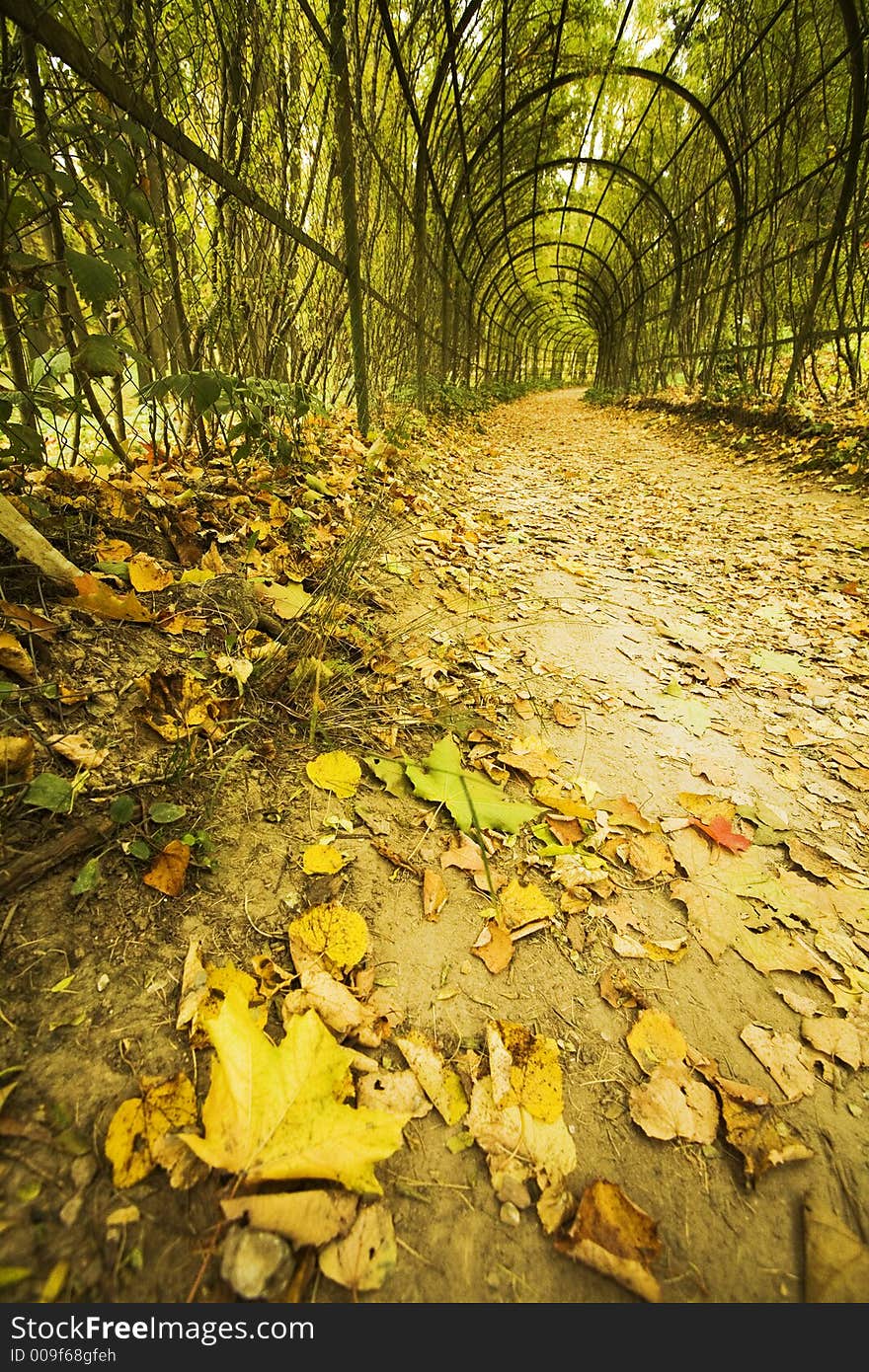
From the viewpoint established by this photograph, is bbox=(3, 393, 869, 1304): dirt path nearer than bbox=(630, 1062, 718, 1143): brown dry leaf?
Yes

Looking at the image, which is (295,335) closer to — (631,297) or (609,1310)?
(609,1310)

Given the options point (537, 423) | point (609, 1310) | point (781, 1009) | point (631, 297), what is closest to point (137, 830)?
point (609, 1310)

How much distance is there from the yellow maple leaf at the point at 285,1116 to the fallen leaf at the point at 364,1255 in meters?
0.04

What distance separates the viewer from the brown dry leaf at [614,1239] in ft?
2.31

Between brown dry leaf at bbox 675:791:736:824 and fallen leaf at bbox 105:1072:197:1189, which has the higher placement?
fallen leaf at bbox 105:1072:197:1189

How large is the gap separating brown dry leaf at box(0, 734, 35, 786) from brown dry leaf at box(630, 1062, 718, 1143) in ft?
3.76

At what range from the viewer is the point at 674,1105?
90 centimetres

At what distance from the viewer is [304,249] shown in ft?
10.3

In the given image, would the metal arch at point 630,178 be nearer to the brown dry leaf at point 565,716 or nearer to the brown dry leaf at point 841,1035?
the brown dry leaf at point 565,716

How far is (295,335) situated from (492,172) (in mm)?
9352

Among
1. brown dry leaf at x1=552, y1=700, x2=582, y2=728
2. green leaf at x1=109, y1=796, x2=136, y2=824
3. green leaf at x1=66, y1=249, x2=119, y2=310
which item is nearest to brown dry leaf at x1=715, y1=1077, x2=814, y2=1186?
brown dry leaf at x1=552, y1=700, x2=582, y2=728

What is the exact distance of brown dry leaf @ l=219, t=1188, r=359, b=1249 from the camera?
24.9 inches

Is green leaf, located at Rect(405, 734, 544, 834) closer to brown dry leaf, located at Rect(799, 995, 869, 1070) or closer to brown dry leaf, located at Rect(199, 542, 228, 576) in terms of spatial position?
brown dry leaf, located at Rect(799, 995, 869, 1070)

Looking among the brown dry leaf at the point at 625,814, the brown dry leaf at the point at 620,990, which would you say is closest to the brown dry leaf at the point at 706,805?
the brown dry leaf at the point at 625,814
